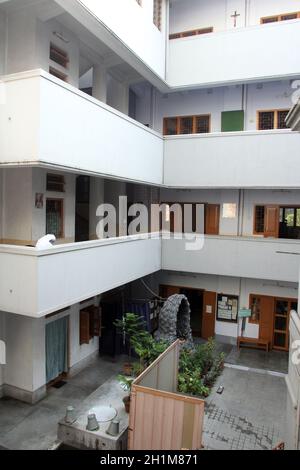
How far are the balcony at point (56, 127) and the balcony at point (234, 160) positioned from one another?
11.3 feet

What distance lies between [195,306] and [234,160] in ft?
26.5

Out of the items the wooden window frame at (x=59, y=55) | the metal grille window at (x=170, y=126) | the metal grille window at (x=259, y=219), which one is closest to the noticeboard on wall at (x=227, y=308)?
the metal grille window at (x=259, y=219)

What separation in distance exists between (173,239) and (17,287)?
294 inches

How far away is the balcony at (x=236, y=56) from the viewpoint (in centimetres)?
1257

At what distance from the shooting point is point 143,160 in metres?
12.8

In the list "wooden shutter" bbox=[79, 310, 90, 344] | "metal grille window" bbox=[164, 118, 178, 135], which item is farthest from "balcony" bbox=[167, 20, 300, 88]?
"wooden shutter" bbox=[79, 310, 90, 344]

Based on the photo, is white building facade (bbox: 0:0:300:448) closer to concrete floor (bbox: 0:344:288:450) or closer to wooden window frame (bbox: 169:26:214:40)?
wooden window frame (bbox: 169:26:214:40)

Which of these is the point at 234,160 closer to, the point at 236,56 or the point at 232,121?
the point at 232,121

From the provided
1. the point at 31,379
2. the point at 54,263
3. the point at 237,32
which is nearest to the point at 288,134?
the point at 237,32

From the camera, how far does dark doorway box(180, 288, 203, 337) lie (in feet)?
53.7

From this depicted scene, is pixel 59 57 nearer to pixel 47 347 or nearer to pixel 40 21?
pixel 40 21

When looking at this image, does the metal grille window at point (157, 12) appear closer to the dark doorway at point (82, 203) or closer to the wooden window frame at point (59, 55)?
the wooden window frame at point (59, 55)

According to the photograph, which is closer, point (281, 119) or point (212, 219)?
point (281, 119)

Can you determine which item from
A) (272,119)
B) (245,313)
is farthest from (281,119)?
(245,313)
